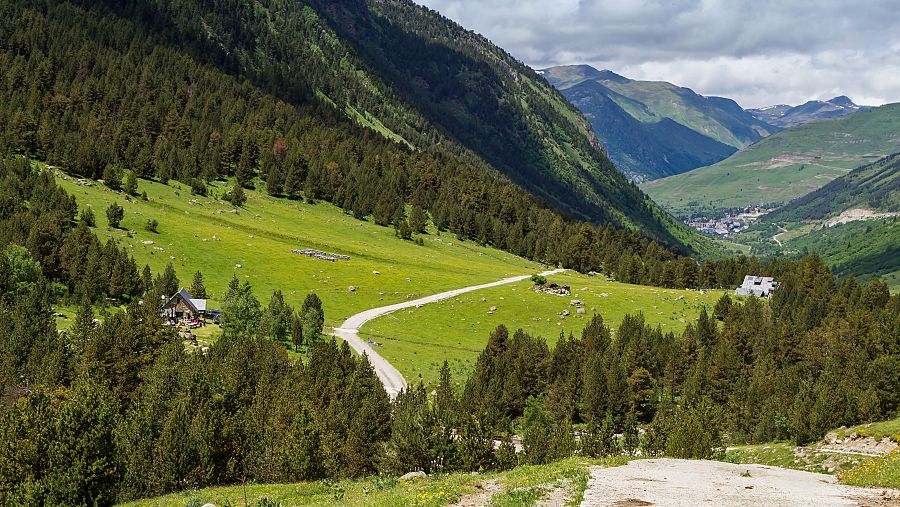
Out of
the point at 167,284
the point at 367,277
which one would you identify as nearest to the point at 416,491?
the point at 167,284

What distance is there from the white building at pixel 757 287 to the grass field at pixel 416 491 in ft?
435

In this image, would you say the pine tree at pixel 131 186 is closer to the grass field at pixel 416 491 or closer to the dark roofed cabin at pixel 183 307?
the dark roofed cabin at pixel 183 307

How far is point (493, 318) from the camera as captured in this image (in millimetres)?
117000

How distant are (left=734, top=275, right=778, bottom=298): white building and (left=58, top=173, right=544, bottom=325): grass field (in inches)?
2028

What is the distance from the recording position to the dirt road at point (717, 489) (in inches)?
907

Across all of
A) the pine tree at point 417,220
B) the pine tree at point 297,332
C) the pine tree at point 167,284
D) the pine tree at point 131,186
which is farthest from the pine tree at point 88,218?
the pine tree at point 417,220

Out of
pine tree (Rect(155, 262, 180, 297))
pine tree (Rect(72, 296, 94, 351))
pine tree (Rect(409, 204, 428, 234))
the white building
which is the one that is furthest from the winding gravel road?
the white building

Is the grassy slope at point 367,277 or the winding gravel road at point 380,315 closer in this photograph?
the winding gravel road at point 380,315

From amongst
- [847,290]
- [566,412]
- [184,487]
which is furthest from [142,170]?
[847,290]

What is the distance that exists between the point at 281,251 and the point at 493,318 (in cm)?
4905

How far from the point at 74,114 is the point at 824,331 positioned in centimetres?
19167

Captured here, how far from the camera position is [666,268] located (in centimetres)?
16988

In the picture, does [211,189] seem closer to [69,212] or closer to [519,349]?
[69,212]

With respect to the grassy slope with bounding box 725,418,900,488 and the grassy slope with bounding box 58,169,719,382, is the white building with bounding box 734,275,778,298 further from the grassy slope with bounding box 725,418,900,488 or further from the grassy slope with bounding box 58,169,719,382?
the grassy slope with bounding box 725,418,900,488
